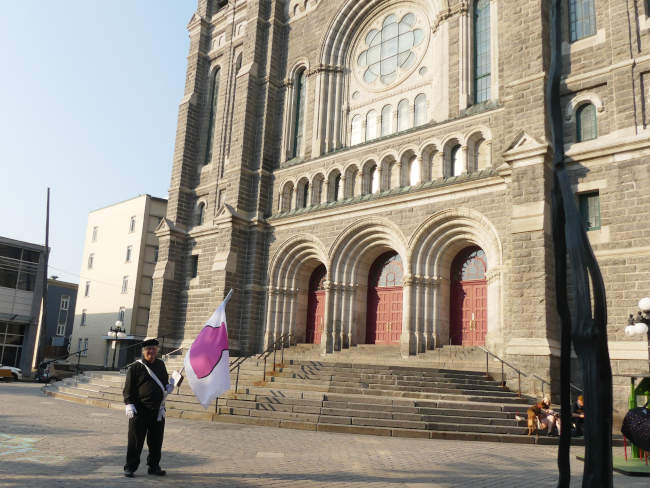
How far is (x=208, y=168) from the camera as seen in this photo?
27.9 m

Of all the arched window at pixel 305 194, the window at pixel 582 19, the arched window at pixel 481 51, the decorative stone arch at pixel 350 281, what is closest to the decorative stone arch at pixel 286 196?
the arched window at pixel 305 194

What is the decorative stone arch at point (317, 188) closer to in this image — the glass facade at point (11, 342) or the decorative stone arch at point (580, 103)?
the decorative stone arch at point (580, 103)

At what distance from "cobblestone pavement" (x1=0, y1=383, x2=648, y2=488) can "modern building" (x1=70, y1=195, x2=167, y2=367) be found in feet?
89.4

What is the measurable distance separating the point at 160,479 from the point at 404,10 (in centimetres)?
2212

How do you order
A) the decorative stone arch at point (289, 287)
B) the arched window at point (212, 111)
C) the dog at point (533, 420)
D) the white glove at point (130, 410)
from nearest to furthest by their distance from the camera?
the white glove at point (130, 410) < the dog at point (533, 420) < the decorative stone arch at point (289, 287) < the arched window at point (212, 111)

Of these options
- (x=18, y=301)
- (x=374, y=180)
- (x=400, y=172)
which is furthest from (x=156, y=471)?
(x=18, y=301)

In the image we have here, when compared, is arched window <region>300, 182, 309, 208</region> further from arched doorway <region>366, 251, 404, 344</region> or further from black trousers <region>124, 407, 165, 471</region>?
black trousers <region>124, 407, 165, 471</region>

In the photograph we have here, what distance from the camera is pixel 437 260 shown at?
62.0ft

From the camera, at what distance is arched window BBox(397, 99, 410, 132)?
2192cm

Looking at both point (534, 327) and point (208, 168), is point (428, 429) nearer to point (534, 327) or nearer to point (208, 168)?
point (534, 327)

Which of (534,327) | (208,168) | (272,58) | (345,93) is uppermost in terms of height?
(272,58)

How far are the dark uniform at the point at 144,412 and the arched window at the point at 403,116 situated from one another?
56.4ft

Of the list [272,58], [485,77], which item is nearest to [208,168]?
[272,58]

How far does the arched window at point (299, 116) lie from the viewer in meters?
25.4
